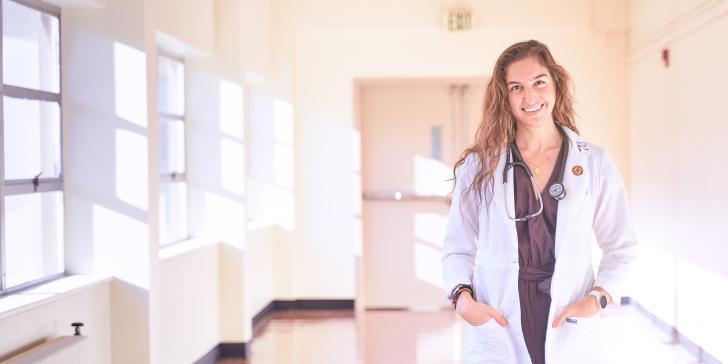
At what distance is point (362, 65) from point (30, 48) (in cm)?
487

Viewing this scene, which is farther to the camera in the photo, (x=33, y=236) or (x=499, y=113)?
(x=33, y=236)

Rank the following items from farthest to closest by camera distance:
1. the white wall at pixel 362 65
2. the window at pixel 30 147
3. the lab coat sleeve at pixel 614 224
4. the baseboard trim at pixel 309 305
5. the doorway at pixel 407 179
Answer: the doorway at pixel 407 179
the baseboard trim at pixel 309 305
the white wall at pixel 362 65
the window at pixel 30 147
the lab coat sleeve at pixel 614 224

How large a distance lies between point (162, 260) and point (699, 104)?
394 centimetres

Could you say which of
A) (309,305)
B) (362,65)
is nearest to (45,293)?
(309,305)

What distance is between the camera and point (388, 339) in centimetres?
771

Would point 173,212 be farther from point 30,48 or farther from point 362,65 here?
point 362,65

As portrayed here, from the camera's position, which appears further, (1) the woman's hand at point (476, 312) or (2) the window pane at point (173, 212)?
(2) the window pane at point (173, 212)

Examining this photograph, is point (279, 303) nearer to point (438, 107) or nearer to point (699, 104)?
point (438, 107)

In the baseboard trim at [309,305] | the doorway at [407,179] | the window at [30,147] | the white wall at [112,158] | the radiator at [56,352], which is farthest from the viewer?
the doorway at [407,179]

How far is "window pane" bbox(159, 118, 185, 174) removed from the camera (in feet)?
21.0

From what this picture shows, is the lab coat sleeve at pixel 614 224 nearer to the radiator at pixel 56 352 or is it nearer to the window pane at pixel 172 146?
the radiator at pixel 56 352

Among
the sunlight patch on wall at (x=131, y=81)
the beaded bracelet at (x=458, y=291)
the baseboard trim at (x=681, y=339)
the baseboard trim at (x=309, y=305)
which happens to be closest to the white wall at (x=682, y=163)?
the baseboard trim at (x=681, y=339)

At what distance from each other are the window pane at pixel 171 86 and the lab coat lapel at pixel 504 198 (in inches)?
173

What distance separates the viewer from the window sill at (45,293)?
3.71m
